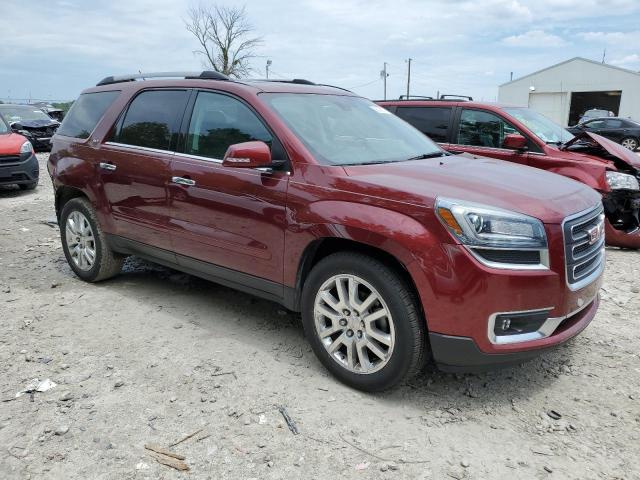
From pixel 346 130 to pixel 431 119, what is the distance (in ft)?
12.3

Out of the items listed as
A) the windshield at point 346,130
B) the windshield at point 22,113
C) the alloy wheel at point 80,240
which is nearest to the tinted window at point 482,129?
the windshield at point 346,130

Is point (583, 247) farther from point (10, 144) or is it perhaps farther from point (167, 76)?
point (10, 144)

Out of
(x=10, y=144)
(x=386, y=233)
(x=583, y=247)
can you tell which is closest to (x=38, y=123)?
(x=10, y=144)

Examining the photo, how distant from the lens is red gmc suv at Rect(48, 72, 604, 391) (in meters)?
2.66

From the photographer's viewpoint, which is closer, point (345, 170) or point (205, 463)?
point (205, 463)

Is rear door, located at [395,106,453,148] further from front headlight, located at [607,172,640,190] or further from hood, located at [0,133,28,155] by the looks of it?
hood, located at [0,133,28,155]

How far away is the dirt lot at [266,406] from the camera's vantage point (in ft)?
8.18

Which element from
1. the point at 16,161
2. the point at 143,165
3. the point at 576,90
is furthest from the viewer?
the point at 576,90

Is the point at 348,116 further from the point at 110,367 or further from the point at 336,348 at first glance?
the point at 110,367

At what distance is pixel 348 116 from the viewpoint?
3.88 metres

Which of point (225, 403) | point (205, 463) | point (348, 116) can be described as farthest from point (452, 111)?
point (205, 463)

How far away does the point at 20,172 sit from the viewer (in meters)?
9.84

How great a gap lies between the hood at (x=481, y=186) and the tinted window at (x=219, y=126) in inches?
32.4

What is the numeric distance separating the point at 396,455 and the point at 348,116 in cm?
235
